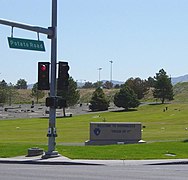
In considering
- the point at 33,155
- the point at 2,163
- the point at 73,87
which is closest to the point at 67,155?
the point at 33,155

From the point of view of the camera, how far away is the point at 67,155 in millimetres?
26141

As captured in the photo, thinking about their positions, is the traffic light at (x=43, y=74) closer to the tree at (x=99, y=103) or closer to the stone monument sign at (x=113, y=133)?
the stone monument sign at (x=113, y=133)

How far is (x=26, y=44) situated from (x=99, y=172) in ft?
25.9

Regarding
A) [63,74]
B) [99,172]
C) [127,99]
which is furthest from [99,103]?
[99,172]

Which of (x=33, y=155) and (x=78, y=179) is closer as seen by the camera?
(x=78, y=179)

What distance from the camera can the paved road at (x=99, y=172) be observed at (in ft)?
57.7

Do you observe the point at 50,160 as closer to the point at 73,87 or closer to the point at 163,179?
the point at 163,179

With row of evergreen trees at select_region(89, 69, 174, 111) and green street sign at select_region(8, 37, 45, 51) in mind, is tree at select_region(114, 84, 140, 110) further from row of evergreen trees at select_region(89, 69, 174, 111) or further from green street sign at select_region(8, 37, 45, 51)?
green street sign at select_region(8, 37, 45, 51)

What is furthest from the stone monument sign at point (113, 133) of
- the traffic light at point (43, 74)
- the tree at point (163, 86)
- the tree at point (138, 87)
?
the tree at point (138, 87)

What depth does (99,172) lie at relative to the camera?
771 inches

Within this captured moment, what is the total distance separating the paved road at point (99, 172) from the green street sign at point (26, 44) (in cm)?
520

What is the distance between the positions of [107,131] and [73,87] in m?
81.0

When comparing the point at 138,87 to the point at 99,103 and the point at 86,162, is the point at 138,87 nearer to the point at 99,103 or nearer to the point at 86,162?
the point at 99,103

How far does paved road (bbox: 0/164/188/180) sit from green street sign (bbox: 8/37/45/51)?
5198 millimetres
